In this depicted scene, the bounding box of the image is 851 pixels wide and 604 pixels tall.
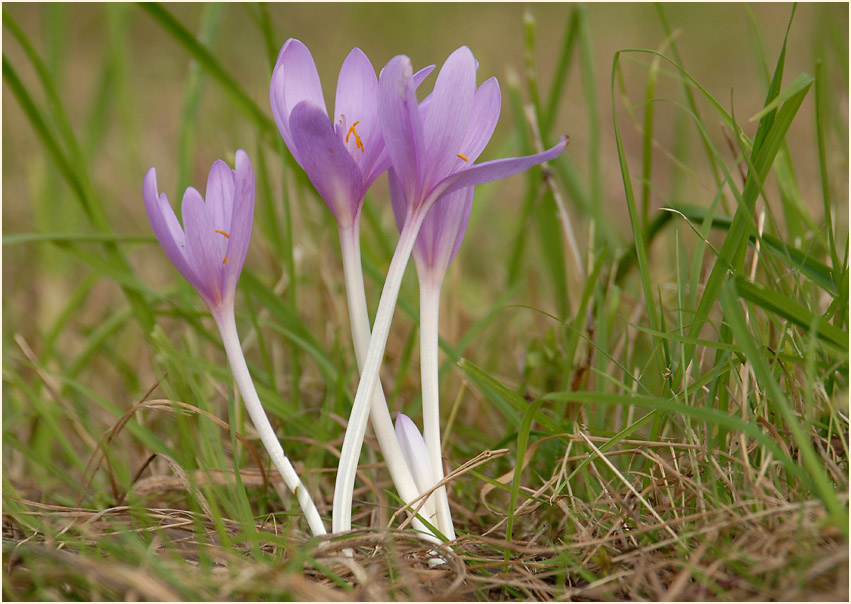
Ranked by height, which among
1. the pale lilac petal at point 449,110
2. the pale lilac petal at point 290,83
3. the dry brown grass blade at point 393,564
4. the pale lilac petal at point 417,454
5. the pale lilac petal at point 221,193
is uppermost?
the pale lilac petal at point 290,83

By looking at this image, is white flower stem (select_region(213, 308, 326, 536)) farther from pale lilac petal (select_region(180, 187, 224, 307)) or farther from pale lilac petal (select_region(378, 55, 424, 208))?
pale lilac petal (select_region(378, 55, 424, 208))

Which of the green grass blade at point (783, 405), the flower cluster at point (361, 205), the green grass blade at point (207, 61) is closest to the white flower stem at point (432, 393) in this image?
the flower cluster at point (361, 205)

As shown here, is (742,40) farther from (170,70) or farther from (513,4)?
(170,70)

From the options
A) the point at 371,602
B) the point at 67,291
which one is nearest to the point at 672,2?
the point at 67,291

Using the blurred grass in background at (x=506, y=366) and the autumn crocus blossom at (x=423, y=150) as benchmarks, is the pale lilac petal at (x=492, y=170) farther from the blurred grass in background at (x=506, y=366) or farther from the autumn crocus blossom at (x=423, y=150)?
the blurred grass in background at (x=506, y=366)

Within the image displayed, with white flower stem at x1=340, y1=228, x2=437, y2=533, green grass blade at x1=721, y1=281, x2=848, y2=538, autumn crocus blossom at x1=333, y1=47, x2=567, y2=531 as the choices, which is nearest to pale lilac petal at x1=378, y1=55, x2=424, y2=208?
autumn crocus blossom at x1=333, y1=47, x2=567, y2=531

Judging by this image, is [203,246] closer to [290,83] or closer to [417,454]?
[290,83]

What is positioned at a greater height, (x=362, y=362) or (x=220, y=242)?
(x=220, y=242)

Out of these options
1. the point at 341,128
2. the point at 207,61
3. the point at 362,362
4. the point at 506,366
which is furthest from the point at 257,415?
the point at 506,366
